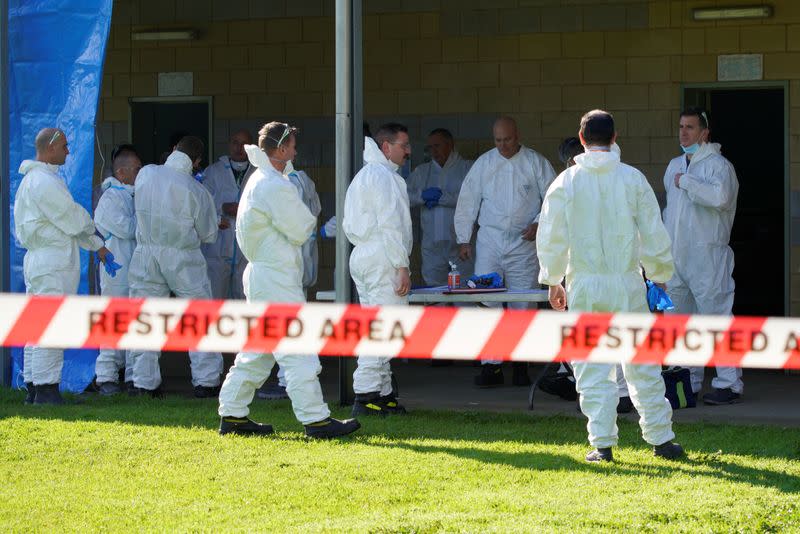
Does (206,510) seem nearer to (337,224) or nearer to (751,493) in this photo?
(751,493)

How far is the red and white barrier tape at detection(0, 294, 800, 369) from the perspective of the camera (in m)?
5.32

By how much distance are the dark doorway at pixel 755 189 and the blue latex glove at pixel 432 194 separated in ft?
8.04

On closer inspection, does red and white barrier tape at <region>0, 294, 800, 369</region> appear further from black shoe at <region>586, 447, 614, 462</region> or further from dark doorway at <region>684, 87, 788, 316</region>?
dark doorway at <region>684, 87, 788, 316</region>

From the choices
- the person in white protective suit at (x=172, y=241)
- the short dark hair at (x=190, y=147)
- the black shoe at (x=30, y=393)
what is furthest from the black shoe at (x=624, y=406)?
the black shoe at (x=30, y=393)

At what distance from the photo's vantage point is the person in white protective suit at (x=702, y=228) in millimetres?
9219

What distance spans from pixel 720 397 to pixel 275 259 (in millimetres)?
3426

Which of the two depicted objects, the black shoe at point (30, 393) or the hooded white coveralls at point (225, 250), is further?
the hooded white coveralls at point (225, 250)

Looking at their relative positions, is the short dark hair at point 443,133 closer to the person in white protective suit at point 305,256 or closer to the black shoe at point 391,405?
the person in white protective suit at point 305,256

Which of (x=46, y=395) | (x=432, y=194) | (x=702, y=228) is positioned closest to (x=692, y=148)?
(x=702, y=228)

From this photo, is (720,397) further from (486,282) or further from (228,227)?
(228,227)

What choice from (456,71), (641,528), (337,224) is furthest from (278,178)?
(456,71)

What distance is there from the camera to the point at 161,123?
43.7 ft

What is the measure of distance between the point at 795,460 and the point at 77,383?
17.2ft

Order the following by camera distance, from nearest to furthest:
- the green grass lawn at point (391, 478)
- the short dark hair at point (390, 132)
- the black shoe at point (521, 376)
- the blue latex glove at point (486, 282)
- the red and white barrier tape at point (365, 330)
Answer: the red and white barrier tape at point (365, 330), the green grass lawn at point (391, 478), the short dark hair at point (390, 132), the blue latex glove at point (486, 282), the black shoe at point (521, 376)
